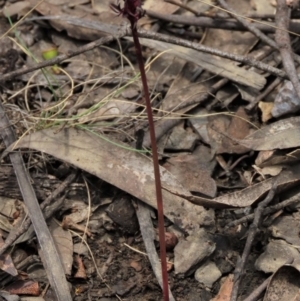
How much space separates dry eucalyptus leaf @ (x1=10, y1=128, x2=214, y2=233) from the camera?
1994 millimetres

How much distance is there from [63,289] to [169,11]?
126cm

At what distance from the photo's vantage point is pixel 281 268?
1.79 m

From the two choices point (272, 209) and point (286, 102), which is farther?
point (286, 102)

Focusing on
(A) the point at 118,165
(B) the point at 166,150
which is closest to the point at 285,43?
(B) the point at 166,150

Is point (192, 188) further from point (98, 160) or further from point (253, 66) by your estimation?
point (253, 66)

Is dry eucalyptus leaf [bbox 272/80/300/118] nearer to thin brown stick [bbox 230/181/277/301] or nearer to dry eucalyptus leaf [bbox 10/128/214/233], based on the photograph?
thin brown stick [bbox 230/181/277/301]

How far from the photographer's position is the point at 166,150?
7.21ft

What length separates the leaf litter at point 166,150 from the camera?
1913mm

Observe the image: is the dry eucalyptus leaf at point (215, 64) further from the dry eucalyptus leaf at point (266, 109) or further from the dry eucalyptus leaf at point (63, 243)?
the dry eucalyptus leaf at point (63, 243)

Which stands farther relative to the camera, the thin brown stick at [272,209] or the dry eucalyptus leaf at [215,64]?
the dry eucalyptus leaf at [215,64]

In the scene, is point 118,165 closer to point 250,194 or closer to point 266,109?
point 250,194

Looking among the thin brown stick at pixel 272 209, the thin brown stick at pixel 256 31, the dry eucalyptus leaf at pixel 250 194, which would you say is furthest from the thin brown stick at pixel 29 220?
the thin brown stick at pixel 256 31

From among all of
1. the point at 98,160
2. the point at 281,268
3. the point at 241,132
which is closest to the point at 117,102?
the point at 98,160

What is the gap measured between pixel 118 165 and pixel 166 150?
0.70 feet
